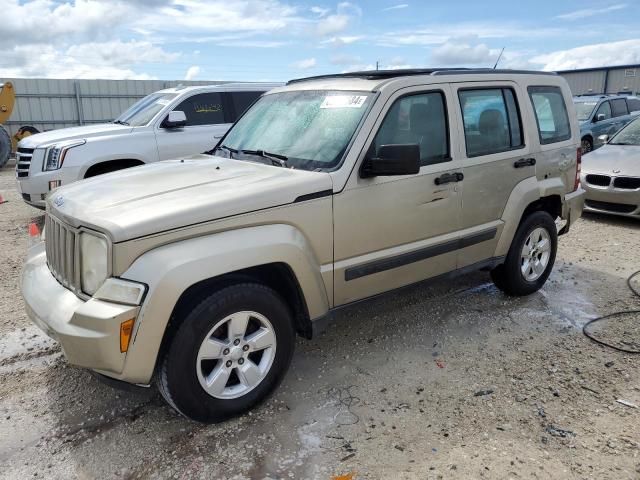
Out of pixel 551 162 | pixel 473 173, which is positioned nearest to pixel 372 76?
pixel 473 173

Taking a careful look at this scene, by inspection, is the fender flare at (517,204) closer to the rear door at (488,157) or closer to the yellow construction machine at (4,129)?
the rear door at (488,157)

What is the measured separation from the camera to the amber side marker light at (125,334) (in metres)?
2.54

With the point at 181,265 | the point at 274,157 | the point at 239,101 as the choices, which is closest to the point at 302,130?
the point at 274,157

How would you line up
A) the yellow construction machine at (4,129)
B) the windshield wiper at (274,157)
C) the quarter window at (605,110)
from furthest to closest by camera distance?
the yellow construction machine at (4,129), the quarter window at (605,110), the windshield wiper at (274,157)

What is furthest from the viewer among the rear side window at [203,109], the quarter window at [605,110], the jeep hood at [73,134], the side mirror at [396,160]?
the quarter window at [605,110]

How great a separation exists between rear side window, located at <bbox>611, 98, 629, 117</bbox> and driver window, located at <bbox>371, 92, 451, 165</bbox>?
38.6 ft

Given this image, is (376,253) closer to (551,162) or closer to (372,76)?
(372,76)

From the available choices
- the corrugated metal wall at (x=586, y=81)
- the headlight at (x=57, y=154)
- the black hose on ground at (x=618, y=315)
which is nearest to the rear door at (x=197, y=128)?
the headlight at (x=57, y=154)

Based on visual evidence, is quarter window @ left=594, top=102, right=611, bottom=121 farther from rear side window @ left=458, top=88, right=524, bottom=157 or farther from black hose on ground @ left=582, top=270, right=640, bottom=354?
rear side window @ left=458, top=88, right=524, bottom=157

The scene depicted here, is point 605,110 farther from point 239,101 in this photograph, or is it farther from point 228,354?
point 228,354

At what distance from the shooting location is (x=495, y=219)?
4.30m

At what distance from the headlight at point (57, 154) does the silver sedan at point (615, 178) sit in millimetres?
7267

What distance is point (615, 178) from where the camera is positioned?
7453 mm

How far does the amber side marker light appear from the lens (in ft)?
8.34
